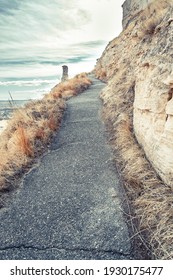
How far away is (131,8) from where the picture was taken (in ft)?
68.4

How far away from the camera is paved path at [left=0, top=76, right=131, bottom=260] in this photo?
283cm

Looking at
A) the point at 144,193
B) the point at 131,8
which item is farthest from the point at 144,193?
the point at 131,8

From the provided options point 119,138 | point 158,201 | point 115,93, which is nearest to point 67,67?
point 115,93

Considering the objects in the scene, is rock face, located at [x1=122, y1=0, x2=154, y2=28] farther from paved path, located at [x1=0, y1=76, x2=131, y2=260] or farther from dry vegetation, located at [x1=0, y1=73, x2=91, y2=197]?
paved path, located at [x1=0, y1=76, x2=131, y2=260]

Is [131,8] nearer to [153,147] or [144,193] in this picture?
[153,147]

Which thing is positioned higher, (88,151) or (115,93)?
(115,93)

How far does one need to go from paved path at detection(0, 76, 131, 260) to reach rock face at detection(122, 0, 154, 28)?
1567cm

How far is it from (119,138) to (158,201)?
2269 mm

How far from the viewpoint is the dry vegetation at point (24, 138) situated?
14.8 ft

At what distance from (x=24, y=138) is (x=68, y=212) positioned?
224 centimetres

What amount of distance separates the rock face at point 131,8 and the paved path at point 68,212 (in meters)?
15.7

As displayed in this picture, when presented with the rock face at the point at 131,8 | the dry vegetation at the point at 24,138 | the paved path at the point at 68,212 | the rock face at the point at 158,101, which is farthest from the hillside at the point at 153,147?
the rock face at the point at 131,8

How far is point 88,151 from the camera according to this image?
17.2ft

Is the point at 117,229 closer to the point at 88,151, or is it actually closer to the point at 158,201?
the point at 158,201
